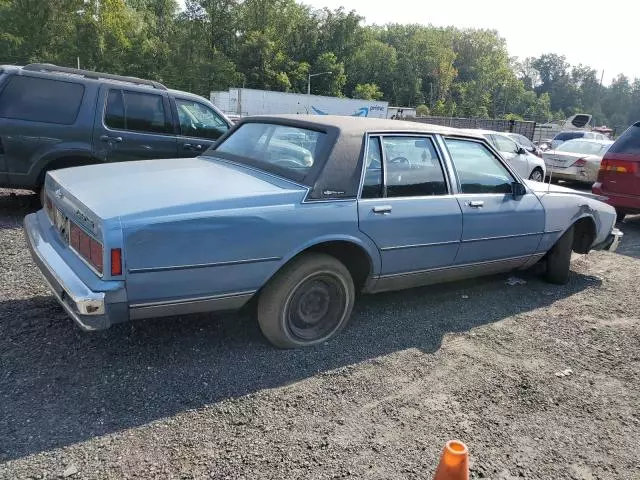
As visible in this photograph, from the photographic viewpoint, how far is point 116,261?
272 cm

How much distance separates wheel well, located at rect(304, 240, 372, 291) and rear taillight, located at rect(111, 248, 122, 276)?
123 cm

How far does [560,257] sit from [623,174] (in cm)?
374

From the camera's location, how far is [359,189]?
3.62 m

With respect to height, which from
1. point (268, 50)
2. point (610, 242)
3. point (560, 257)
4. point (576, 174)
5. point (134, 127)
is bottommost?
point (560, 257)

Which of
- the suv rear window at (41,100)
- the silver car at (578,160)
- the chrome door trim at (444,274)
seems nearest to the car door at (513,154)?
the silver car at (578,160)

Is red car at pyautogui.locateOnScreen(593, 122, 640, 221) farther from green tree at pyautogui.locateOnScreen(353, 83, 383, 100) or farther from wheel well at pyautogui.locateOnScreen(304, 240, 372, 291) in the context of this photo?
green tree at pyautogui.locateOnScreen(353, 83, 383, 100)

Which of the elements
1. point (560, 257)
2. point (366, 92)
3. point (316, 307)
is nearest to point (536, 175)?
point (560, 257)

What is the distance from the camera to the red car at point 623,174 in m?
7.88

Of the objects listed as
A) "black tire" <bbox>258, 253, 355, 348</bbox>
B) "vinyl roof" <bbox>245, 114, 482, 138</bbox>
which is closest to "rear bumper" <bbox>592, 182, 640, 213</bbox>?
"vinyl roof" <bbox>245, 114, 482, 138</bbox>

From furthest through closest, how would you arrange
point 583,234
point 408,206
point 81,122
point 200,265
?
point 81,122 < point 583,234 < point 408,206 < point 200,265

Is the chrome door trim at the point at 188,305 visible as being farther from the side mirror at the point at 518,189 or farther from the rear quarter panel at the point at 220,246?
the side mirror at the point at 518,189

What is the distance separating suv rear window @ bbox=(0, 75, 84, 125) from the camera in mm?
5949

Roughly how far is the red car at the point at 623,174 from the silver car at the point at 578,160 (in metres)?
3.61

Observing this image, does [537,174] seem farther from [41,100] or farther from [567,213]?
[41,100]
